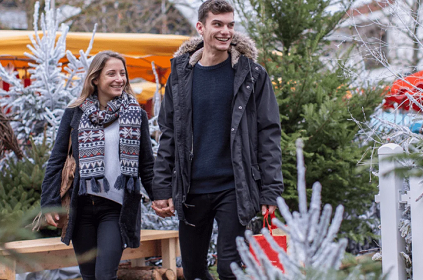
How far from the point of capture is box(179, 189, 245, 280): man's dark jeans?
9.80ft

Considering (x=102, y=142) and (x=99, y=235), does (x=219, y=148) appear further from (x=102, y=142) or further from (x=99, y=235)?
(x=99, y=235)

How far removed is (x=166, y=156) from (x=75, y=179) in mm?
644

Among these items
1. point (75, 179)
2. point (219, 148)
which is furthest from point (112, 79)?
point (219, 148)

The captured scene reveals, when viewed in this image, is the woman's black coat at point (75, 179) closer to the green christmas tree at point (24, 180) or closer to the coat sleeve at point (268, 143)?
the coat sleeve at point (268, 143)

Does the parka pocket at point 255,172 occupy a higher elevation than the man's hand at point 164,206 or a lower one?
higher

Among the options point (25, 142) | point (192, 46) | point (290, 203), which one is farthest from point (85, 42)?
point (192, 46)

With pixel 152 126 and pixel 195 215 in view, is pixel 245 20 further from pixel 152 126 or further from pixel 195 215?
pixel 195 215

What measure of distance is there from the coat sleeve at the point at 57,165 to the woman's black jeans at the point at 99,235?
206 mm

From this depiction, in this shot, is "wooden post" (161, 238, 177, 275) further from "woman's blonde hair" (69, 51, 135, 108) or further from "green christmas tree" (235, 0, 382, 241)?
"woman's blonde hair" (69, 51, 135, 108)

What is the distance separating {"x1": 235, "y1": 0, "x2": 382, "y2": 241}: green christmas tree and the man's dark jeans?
1999 mm

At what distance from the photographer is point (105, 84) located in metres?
3.64

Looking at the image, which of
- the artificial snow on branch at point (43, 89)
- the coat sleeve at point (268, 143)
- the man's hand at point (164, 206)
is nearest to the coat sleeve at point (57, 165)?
the man's hand at point (164, 206)

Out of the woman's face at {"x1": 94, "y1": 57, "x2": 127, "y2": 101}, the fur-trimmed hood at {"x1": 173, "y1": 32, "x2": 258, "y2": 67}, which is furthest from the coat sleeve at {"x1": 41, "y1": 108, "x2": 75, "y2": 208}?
the fur-trimmed hood at {"x1": 173, "y1": 32, "x2": 258, "y2": 67}

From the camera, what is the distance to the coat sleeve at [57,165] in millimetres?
3496
